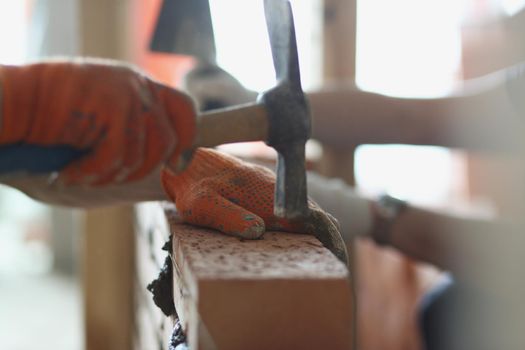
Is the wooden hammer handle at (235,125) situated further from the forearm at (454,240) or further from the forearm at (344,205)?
the forearm at (454,240)

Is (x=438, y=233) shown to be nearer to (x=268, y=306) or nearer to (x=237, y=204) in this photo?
(x=237, y=204)

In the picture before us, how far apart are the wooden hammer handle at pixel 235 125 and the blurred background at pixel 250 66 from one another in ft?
2.25

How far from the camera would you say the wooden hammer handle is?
537 mm

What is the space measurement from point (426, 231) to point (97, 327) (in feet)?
2.52

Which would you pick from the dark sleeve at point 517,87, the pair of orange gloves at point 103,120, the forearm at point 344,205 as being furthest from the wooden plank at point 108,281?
the dark sleeve at point 517,87

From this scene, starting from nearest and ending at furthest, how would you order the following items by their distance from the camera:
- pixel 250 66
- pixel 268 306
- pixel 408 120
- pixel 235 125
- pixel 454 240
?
1. pixel 268 306
2. pixel 235 125
3. pixel 454 240
4. pixel 408 120
5. pixel 250 66

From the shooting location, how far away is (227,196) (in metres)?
0.60

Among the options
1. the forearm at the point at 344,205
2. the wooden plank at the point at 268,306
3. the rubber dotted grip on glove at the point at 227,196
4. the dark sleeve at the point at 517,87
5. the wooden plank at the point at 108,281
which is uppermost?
the dark sleeve at the point at 517,87

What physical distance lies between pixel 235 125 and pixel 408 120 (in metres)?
0.92

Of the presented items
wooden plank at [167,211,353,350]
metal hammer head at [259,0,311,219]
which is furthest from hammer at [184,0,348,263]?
wooden plank at [167,211,353,350]

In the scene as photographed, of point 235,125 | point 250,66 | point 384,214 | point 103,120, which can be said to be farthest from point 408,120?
point 103,120

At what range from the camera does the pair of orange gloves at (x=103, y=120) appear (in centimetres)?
45

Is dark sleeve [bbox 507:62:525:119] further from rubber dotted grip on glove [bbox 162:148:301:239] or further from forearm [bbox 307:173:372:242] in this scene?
rubber dotted grip on glove [bbox 162:148:301:239]

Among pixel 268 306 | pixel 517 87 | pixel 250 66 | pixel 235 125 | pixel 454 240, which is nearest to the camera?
pixel 268 306
